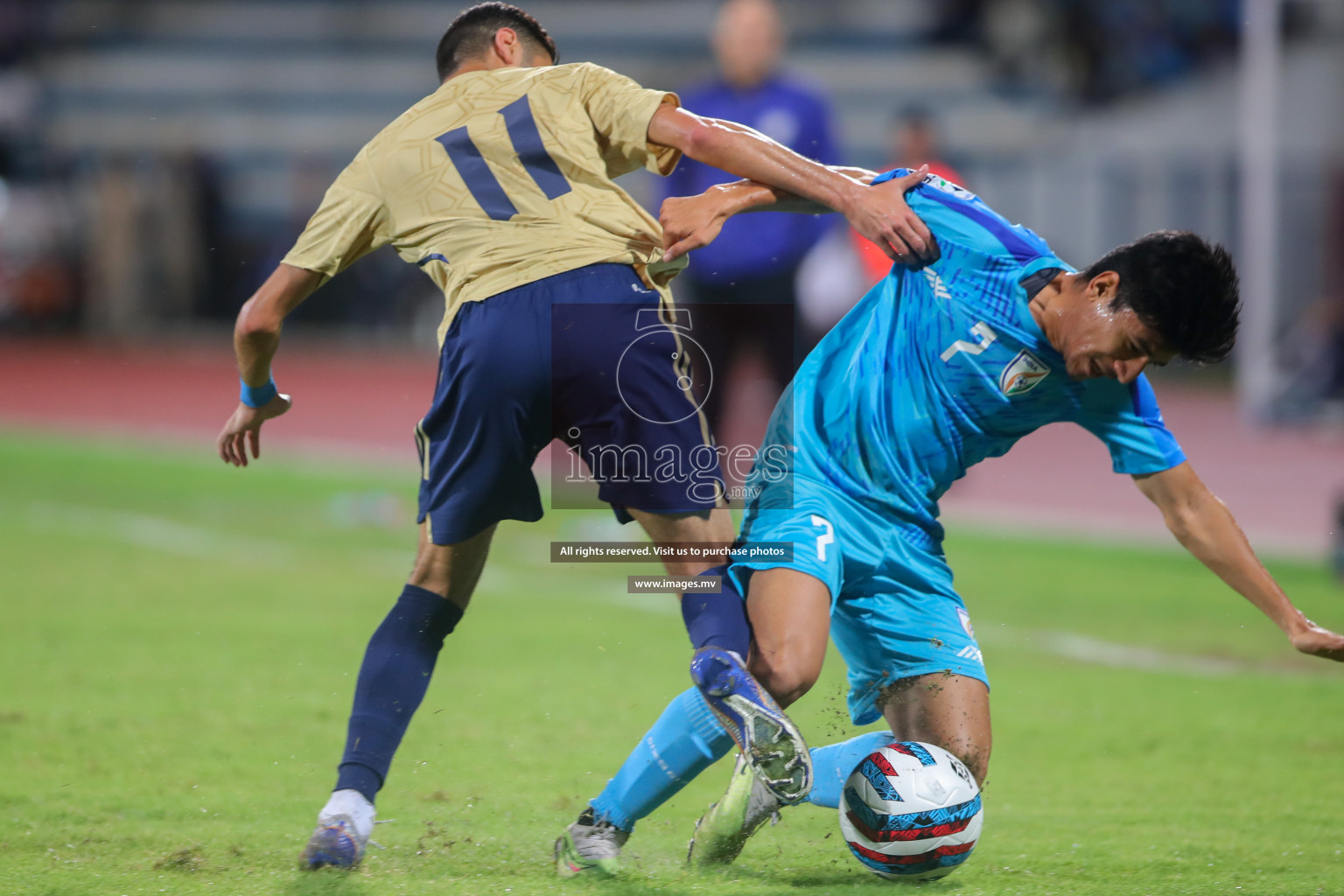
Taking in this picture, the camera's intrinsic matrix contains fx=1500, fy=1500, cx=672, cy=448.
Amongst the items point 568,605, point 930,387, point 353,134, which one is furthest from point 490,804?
point 353,134

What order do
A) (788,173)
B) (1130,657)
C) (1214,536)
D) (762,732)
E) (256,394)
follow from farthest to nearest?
(1130,657)
(256,394)
(1214,536)
(788,173)
(762,732)

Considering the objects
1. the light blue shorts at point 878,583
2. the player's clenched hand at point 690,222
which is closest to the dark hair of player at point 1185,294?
the light blue shorts at point 878,583

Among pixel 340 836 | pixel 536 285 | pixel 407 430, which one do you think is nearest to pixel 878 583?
pixel 536 285

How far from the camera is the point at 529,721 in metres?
5.11

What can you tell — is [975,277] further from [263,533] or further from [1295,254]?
[1295,254]

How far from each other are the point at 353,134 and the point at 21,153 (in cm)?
747

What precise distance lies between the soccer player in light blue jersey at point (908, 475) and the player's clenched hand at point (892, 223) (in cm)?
2

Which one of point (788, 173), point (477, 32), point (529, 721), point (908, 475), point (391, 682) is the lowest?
point (529, 721)

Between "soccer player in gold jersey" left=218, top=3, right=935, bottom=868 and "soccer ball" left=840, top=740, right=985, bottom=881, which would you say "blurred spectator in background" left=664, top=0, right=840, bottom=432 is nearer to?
"soccer player in gold jersey" left=218, top=3, right=935, bottom=868

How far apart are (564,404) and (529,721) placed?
1.98 meters

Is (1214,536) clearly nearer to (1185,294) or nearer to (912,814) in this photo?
(1185,294)

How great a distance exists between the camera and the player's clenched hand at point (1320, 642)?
3332mm

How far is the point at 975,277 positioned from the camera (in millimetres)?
3553

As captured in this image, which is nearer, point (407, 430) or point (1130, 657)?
point (1130, 657)
